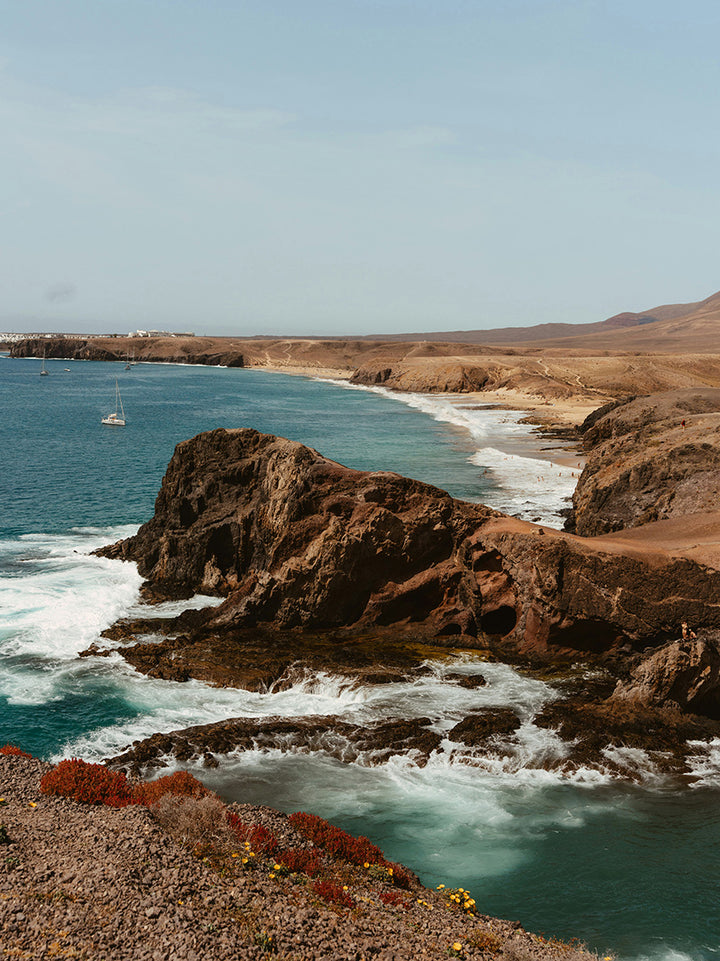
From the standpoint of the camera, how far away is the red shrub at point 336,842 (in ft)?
55.0

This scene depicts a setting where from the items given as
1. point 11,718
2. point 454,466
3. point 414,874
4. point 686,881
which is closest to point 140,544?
point 11,718

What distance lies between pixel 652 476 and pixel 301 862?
35.0m

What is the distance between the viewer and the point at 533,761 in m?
22.7

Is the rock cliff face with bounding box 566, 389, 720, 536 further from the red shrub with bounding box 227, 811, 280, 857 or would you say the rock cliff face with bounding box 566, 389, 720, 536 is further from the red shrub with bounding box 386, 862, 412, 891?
the red shrub with bounding box 227, 811, 280, 857

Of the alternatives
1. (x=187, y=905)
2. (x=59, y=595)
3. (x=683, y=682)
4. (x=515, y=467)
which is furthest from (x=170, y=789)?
(x=515, y=467)

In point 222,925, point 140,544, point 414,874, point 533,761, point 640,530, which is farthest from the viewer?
point 140,544

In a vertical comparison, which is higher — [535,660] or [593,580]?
[593,580]

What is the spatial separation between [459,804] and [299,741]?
18.3ft

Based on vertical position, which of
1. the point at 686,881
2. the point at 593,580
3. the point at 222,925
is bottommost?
the point at 686,881

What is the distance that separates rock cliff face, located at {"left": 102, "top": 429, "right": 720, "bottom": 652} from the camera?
1118 inches

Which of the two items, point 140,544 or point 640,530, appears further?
point 140,544

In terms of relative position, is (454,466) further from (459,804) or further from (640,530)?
(459,804)

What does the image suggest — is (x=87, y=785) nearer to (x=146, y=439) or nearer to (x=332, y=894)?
(x=332, y=894)

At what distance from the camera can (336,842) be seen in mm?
16969
